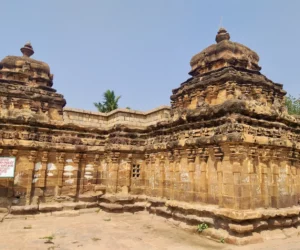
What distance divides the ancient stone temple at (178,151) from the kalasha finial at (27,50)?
0.06 metres

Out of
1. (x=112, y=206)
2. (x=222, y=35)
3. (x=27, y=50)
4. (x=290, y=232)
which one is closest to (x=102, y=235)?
(x=112, y=206)

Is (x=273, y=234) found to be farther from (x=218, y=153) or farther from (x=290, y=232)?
(x=218, y=153)

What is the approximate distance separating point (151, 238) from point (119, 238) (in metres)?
0.87

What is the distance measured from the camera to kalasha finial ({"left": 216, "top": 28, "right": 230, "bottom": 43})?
1183cm

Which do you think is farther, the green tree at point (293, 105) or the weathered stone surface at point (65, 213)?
the green tree at point (293, 105)

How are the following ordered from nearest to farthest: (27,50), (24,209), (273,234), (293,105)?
(273,234)
(24,209)
(27,50)
(293,105)

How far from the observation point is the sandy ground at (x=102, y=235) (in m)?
6.43

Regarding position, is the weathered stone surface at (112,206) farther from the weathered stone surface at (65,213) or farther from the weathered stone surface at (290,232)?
the weathered stone surface at (290,232)

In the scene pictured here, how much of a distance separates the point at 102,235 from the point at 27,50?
11219 millimetres

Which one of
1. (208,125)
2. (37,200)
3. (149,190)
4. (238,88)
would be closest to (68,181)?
(37,200)

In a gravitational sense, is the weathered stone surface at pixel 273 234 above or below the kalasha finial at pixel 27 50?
below

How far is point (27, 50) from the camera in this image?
46.8 feet

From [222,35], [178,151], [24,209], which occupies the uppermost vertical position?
[222,35]

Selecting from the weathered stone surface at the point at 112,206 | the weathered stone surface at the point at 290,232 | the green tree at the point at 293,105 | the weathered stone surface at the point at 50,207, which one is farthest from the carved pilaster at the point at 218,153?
the green tree at the point at 293,105
